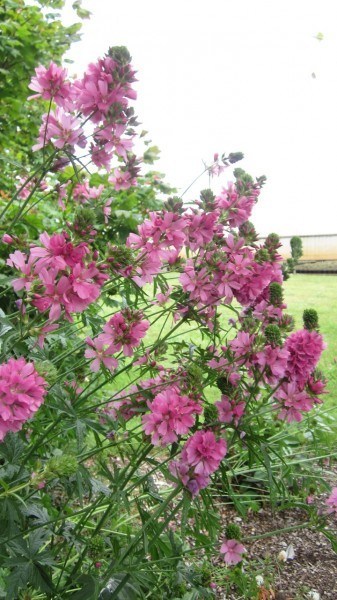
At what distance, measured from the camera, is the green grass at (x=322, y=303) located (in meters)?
4.17

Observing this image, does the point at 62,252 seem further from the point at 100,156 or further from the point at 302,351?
the point at 302,351

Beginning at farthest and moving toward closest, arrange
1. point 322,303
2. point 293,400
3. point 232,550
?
point 322,303, point 232,550, point 293,400


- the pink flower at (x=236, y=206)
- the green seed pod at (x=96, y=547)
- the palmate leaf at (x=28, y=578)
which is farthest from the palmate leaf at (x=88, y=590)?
the pink flower at (x=236, y=206)

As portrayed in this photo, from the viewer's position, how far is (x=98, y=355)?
45.1 inches

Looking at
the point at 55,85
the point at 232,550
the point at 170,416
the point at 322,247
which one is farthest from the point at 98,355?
the point at 322,247

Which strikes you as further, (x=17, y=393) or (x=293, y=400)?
(x=293, y=400)

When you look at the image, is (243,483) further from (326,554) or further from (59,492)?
(59,492)

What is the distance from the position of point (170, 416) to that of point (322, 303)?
5.30 meters

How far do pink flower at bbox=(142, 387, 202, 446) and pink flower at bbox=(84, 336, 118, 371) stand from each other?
0.14 metres

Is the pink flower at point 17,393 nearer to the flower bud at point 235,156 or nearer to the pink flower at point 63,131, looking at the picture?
the pink flower at point 63,131

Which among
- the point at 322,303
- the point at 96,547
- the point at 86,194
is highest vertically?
the point at 86,194

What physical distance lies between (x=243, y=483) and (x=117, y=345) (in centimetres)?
172

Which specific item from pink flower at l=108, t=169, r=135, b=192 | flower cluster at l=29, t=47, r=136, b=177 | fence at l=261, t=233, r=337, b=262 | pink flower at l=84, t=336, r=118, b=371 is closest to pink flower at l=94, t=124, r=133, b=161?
flower cluster at l=29, t=47, r=136, b=177

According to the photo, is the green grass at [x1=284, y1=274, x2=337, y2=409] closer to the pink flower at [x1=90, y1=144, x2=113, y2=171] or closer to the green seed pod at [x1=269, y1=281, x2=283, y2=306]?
the green seed pod at [x1=269, y1=281, x2=283, y2=306]
